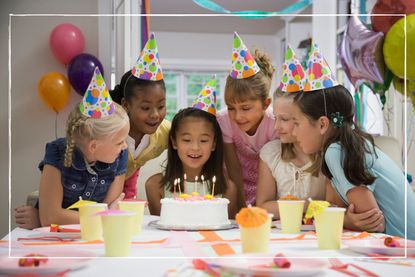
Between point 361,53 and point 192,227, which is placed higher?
point 361,53

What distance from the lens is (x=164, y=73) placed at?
1572 millimetres

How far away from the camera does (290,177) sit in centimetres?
167

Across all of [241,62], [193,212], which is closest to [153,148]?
[193,212]

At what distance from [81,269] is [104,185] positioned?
0.56m

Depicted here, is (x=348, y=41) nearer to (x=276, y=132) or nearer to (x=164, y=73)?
(x=276, y=132)


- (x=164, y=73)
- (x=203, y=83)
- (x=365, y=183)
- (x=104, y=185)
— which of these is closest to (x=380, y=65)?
(x=365, y=183)

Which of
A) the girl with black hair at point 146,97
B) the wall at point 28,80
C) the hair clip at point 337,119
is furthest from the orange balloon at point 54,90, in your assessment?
the hair clip at point 337,119

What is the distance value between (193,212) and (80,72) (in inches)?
20.8

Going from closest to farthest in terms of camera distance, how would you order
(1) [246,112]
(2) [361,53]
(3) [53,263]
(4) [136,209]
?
(3) [53,263] < (4) [136,209] < (1) [246,112] < (2) [361,53]

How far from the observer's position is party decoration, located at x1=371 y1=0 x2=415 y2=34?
1669 mm

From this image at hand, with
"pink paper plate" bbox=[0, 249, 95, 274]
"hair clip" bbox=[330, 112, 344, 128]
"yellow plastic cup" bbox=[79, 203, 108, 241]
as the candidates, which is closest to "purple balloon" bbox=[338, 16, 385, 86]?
"hair clip" bbox=[330, 112, 344, 128]

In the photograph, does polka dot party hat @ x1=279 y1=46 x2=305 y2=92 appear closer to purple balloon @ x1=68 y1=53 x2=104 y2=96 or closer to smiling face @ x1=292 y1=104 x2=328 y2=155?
smiling face @ x1=292 y1=104 x2=328 y2=155

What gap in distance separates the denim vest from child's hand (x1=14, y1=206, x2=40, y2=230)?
0.30 ft

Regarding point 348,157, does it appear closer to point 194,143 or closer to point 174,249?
point 194,143
